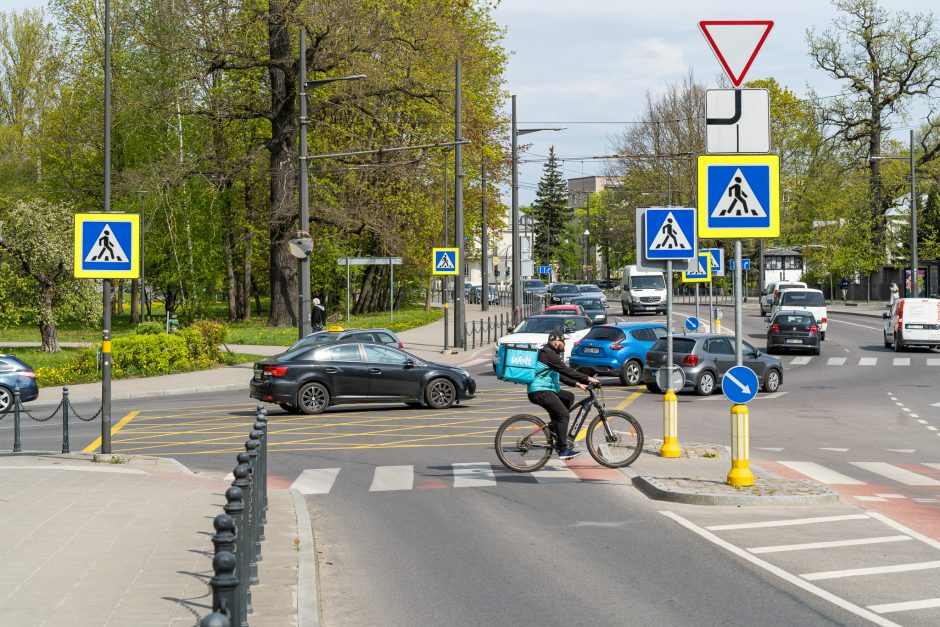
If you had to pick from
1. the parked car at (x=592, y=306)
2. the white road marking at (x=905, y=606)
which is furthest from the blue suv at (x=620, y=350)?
the parked car at (x=592, y=306)

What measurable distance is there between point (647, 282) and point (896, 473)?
168 feet

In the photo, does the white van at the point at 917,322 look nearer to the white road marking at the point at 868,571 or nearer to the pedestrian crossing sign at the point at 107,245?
the pedestrian crossing sign at the point at 107,245

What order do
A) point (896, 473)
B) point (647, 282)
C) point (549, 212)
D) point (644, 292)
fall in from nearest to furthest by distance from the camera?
1. point (896, 473)
2. point (644, 292)
3. point (647, 282)
4. point (549, 212)

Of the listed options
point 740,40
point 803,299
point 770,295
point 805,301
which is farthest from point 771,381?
point 770,295

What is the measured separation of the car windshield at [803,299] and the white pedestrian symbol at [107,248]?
3549cm

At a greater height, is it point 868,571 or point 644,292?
point 644,292

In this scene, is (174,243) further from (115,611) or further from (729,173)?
(115,611)

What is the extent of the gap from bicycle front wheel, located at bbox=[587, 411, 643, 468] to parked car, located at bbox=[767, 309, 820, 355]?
25.8 metres

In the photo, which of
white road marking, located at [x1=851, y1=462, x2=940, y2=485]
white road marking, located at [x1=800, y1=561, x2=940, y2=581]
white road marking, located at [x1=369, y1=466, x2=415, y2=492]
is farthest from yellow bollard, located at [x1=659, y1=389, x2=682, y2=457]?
white road marking, located at [x1=800, y1=561, x2=940, y2=581]

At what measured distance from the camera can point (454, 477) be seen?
14586mm

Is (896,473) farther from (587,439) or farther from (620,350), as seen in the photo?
(620,350)

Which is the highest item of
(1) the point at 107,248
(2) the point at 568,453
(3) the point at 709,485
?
(1) the point at 107,248

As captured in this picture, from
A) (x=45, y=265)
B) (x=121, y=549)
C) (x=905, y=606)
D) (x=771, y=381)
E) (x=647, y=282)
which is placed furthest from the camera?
(x=647, y=282)

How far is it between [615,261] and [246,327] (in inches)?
Answer: 4036
